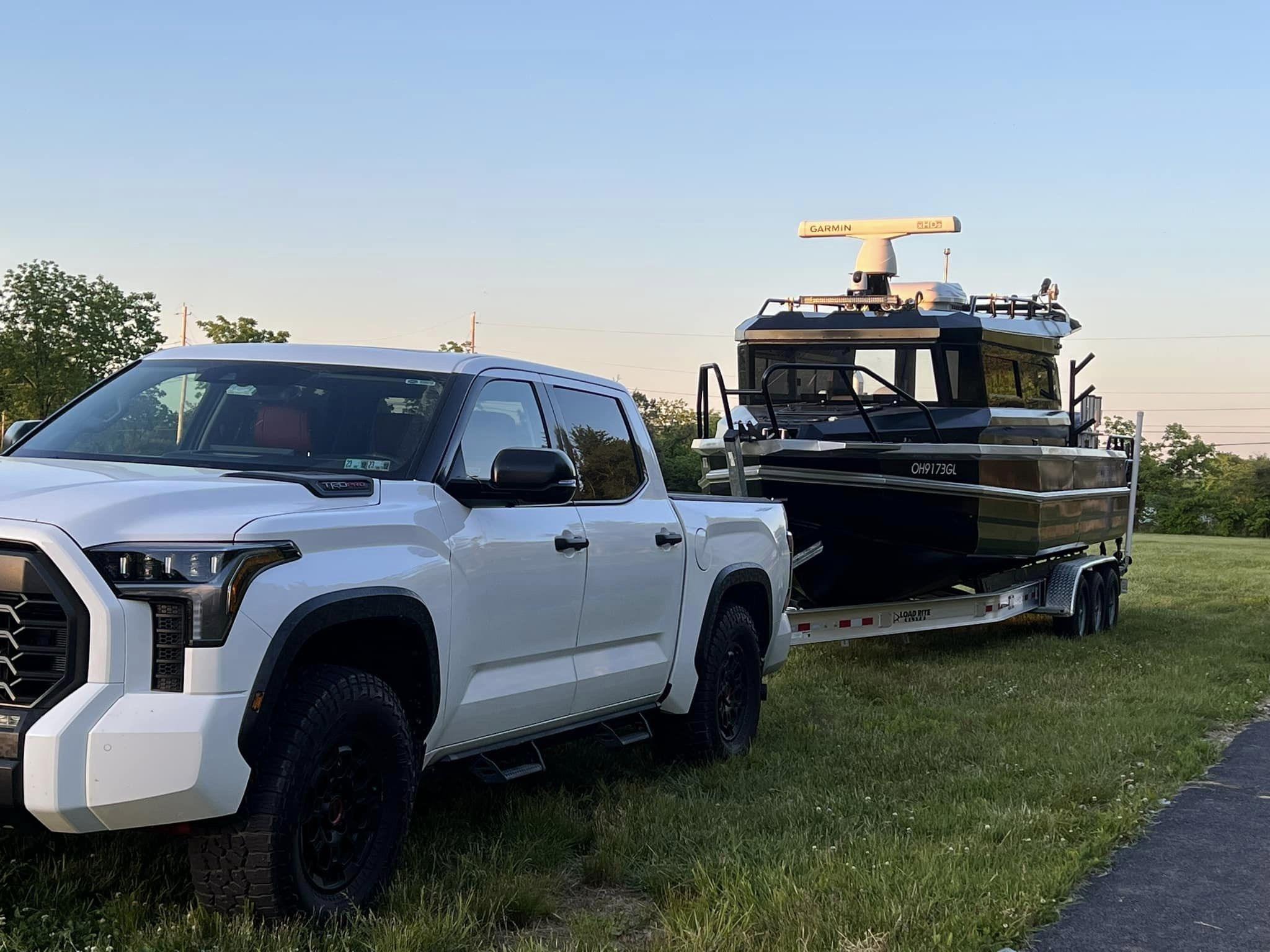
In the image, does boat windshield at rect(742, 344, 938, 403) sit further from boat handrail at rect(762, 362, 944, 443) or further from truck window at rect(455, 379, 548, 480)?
truck window at rect(455, 379, 548, 480)

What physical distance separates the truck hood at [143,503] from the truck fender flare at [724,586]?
9.48 ft

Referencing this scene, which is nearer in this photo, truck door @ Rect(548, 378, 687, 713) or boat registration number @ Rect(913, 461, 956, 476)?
truck door @ Rect(548, 378, 687, 713)

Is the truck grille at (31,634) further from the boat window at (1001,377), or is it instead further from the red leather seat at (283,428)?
the boat window at (1001,377)

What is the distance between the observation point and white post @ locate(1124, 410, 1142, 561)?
15.6m

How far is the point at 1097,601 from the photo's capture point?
48.4 feet

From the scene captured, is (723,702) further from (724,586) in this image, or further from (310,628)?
(310,628)

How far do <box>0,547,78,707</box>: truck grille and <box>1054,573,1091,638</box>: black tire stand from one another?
38.6 feet

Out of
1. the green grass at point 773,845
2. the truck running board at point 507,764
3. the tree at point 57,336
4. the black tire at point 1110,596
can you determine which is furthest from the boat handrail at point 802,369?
the tree at point 57,336

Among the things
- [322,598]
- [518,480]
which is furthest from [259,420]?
[322,598]

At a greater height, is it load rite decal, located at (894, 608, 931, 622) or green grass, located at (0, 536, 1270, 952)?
load rite decal, located at (894, 608, 931, 622)

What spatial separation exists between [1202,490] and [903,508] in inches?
2940

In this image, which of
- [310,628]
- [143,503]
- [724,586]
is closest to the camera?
[143,503]

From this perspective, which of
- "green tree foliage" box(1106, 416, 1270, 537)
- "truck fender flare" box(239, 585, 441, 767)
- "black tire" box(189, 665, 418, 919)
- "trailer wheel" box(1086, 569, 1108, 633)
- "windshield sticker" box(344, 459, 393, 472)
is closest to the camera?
"truck fender flare" box(239, 585, 441, 767)

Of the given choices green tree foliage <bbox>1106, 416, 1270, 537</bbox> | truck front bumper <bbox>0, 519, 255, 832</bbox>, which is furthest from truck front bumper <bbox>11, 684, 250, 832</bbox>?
green tree foliage <bbox>1106, 416, 1270, 537</bbox>
